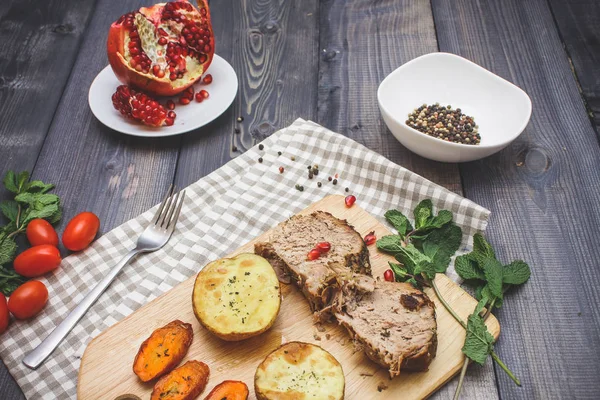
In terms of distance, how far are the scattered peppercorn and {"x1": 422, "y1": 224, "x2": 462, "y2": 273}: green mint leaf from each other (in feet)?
2.88

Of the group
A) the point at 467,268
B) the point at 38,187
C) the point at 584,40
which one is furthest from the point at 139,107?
the point at 584,40

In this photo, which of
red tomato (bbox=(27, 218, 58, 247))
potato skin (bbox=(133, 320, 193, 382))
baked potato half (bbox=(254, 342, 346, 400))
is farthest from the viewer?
red tomato (bbox=(27, 218, 58, 247))

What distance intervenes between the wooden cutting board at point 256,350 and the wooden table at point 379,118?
23cm

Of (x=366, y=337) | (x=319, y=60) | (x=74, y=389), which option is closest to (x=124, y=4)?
(x=319, y=60)

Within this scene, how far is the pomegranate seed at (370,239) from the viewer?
3838 mm

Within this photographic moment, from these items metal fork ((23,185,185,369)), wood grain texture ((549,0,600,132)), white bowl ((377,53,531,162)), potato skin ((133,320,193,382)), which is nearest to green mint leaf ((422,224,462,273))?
white bowl ((377,53,531,162))

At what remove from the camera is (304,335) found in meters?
3.38

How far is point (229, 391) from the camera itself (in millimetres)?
2984

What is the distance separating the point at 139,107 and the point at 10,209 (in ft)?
3.89

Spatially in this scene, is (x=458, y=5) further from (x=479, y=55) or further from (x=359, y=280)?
(x=359, y=280)

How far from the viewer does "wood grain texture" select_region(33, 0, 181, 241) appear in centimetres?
436

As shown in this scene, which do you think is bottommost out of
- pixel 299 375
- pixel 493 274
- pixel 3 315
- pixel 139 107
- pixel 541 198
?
pixel 541 198

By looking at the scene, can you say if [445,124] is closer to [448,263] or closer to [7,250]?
[448,263]

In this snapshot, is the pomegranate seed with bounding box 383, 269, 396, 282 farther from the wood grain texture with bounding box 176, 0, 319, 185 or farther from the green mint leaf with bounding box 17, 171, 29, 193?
the green mint leaf with bounding box 17, 171, 29, 193
